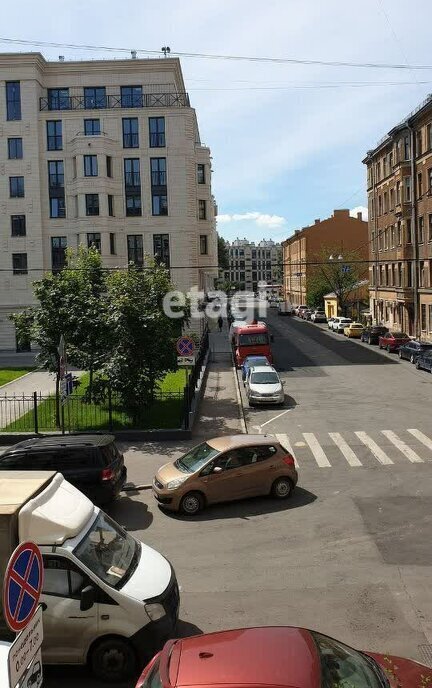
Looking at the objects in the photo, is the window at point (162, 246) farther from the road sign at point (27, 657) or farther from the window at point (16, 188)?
the road sign at point (27, 657)

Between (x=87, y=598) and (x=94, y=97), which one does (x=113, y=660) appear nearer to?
(x=87, y=598)

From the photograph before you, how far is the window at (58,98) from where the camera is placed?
137 ft

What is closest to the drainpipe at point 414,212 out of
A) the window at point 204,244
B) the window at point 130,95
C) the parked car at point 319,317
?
the window at point 204,244

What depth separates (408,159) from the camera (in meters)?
46.1

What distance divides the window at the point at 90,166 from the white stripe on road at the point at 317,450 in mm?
28008

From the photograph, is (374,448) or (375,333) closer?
(374,448)

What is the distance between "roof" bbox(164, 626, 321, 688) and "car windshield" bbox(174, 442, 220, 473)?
22.9ft

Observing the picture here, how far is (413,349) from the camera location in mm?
34250

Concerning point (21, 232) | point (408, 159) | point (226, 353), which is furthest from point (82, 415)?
point (408, 159)

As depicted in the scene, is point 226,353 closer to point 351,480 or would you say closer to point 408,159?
point 408,159

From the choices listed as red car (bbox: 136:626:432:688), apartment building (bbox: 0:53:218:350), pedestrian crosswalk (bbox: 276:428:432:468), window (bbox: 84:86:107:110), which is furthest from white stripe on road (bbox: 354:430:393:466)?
window (bbox: 84:86:107:110)

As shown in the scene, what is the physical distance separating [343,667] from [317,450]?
11828 millimetres

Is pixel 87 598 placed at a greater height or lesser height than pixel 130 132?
lesser

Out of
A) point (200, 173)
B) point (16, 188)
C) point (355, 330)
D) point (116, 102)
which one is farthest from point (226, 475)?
point (200, 173)
